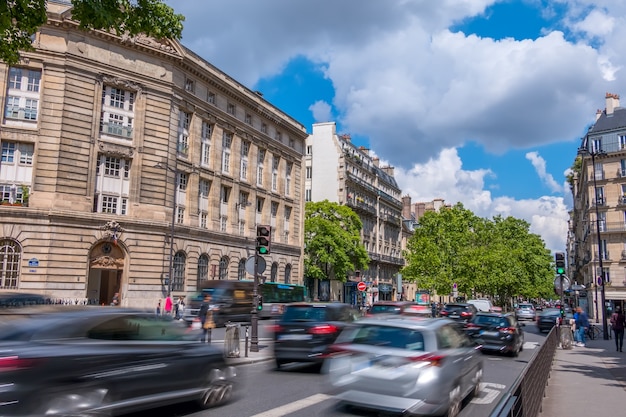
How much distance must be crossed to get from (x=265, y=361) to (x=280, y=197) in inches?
1507

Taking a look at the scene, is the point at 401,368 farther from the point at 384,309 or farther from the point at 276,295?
the point at 276,295

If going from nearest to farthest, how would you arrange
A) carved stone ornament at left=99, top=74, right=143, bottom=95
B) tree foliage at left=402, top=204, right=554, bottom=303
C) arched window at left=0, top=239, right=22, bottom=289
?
1. arched window at left=0, top=239, right=22, bottom=289
2. carved stone ornament at left=99, top=74, right=143, bottom=95
3. tree foliage at left=402, top=204, right=554, bottom=303

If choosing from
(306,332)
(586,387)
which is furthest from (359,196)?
(586,387)

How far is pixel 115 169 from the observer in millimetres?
36219

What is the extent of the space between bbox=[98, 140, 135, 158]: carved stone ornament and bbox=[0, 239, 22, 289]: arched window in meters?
8.18

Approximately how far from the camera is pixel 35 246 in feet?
104

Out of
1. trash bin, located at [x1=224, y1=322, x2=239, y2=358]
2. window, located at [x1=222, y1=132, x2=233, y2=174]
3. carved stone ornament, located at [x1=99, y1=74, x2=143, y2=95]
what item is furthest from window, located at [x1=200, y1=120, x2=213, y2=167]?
trash bin, located at [x1=224, y1=322, x2=239, y2=358]

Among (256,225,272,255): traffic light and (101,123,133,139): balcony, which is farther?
(101,123,133,139): balcony

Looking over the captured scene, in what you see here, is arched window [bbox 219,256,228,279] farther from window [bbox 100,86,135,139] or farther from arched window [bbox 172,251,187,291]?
window [bbox 100,86,135,139]

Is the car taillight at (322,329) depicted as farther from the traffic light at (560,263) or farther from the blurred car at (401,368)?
the traffic light at (560,263)

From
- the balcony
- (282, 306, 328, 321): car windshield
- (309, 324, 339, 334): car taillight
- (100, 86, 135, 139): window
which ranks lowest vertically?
(309, 324, 339, 334): car taillight

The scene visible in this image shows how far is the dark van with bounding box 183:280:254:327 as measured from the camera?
3127 cm

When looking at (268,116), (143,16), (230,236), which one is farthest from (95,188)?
(143,16)

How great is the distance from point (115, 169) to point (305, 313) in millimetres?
27178
